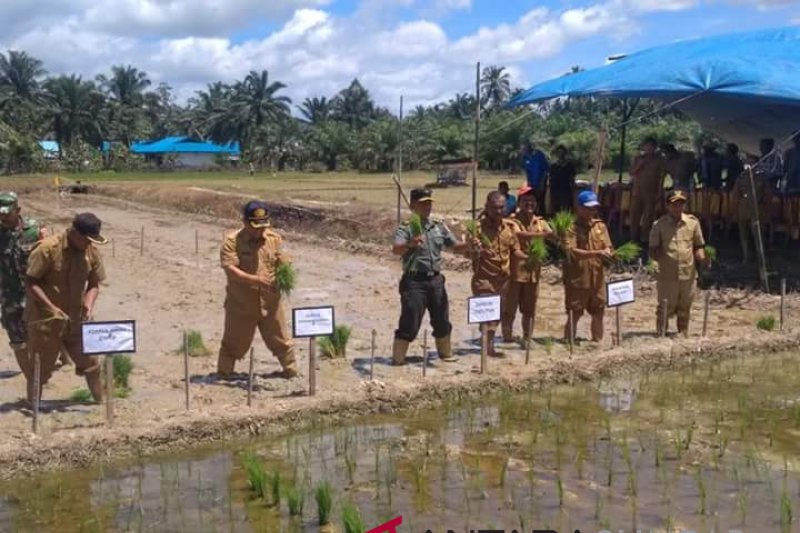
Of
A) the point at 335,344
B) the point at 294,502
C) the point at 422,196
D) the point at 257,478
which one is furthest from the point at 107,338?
the point at 422,196

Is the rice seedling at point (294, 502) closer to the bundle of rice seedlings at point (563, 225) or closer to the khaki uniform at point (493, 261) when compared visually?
the khaki uniform at point (493, 261)

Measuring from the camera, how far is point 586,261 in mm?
9023

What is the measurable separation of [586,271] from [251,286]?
327 cm

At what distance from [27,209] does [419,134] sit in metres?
29.4

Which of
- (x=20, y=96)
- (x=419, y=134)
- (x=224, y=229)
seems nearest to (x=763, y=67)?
(x=224, y=229)

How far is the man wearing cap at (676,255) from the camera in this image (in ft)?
30.7

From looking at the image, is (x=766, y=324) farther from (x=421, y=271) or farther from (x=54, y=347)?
(x=54, y=347)

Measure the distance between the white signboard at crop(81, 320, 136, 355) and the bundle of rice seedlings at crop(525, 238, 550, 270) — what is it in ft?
12.2

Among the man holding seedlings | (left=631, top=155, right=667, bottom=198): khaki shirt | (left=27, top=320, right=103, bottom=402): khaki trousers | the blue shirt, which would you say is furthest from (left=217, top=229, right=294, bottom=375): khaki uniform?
the blue shirt

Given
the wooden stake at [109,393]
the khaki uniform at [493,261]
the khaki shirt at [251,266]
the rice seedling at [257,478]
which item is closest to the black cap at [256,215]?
the khaki shirt at [251,266]

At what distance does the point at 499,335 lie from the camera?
966 cm

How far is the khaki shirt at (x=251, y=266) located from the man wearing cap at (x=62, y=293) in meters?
1.06

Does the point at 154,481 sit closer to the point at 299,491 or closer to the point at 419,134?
the point at 299,491

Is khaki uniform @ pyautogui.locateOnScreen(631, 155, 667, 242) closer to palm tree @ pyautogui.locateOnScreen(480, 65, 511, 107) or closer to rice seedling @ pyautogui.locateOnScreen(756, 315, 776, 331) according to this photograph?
rice seedling @ pyautogui.locateOnScreen(756, 315, 776, 331)
